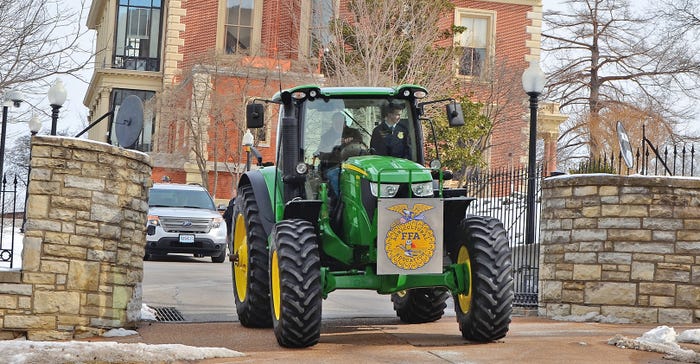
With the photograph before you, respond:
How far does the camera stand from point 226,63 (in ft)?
127

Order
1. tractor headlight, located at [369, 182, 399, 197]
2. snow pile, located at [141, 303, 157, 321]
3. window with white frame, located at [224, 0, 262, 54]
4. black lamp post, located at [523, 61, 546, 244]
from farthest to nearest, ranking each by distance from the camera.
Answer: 1. window with white frame, located at [224, 0, 262, 54]
2. black lamp post, located at [523, 61, 546, 244]
3. snow pile, located at [141, 303, 157, 321]
4. tractor headlight, located at [369, 182, 399, 197]

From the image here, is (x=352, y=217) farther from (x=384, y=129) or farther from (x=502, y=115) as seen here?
(x=502, y=115)

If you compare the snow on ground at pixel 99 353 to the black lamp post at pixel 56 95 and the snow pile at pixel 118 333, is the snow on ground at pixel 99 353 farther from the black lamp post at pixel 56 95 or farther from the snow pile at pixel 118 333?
the black lamp post at pixel 56 95

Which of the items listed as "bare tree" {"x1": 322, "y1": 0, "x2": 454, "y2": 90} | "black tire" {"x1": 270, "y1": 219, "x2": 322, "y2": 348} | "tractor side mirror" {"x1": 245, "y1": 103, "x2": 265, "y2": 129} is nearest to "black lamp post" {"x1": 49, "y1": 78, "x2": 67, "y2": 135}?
"bare tree" {"x1": 322, "y1": 0, "x2": 454, "y2": 90}

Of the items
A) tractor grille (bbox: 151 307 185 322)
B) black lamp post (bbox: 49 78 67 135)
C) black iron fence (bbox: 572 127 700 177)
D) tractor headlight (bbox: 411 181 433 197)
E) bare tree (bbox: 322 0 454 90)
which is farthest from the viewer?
bare tree (bbox: 322 0 454 90)

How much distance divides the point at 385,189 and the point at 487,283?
118 cm

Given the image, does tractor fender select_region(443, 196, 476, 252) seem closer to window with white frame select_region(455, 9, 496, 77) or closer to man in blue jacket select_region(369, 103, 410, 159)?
man in blue jacket select_region(369, 103, 410, 159)

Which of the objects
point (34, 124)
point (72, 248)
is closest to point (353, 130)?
point (72, 248)

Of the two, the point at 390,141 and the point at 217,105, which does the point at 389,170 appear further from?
the point at 217,105

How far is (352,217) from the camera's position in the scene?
10.0 m

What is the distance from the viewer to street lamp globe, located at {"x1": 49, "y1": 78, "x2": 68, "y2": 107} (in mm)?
22344

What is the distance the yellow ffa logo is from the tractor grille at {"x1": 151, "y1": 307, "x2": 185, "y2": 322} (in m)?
3.75

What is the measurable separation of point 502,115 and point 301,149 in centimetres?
2863

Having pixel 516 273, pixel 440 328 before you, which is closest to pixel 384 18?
pixel 516 273
